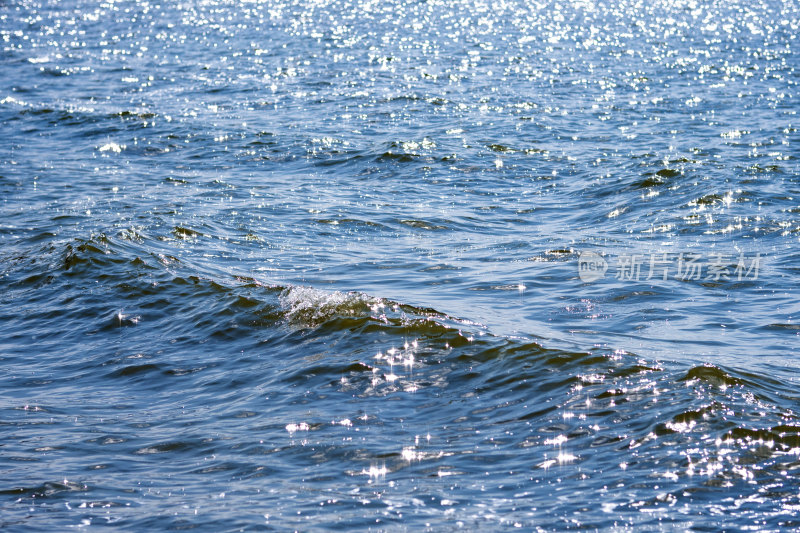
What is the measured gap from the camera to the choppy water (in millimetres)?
7211

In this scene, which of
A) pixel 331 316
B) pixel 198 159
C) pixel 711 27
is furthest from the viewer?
pixel 711 27

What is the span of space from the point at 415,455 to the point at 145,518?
226 centimetres

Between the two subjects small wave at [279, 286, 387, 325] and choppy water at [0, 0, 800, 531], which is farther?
small wave at [279, 286, 387, 325]

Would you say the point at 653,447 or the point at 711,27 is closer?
the point at 653,447

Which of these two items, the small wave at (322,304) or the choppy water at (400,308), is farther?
the small wave at (322,304)

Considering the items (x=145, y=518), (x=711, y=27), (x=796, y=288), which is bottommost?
(x=145, y=518)

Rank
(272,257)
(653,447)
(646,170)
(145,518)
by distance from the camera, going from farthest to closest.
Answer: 1. (646,170)
2. (272,257)
3. (653,447)
4. (145,518)

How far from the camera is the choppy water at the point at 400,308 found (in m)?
7.21

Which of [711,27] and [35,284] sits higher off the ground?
[711,27]

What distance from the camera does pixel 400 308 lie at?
37.1 feet

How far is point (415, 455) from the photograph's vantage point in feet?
25.3

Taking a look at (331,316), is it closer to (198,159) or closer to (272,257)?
(272,257)

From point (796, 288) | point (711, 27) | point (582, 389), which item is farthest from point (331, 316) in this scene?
point (711, 27)

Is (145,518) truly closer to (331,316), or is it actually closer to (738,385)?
(331,316)
